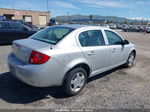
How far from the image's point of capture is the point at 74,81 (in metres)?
3.36

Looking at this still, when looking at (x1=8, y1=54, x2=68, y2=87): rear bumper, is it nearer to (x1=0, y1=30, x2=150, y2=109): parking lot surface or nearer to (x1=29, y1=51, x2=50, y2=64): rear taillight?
(x1=29, y1=51, x2=50, y2=64): rear taillight

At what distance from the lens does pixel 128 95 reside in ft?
11.4

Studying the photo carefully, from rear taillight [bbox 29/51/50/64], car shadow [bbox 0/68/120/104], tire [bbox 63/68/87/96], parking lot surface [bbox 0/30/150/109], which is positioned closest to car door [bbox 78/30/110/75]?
tire [bbox 63/68/87/96]

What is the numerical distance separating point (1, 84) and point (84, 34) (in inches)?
101

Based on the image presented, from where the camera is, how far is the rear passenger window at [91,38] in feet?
11.4

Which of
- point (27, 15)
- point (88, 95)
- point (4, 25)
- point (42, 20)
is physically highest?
point (27, 15)

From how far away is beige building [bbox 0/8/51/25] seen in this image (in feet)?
148

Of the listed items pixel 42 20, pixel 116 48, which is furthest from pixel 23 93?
pixel 42 20

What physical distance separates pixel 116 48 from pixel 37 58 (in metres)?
2.52

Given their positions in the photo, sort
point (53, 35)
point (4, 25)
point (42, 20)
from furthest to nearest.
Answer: point (42, 20) → point (4, 25) → point (53, 35)

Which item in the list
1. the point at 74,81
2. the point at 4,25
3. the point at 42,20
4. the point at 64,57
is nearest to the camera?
the point at 64,57

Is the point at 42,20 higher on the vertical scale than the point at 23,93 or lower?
higher

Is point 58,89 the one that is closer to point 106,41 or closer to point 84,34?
point 84,34

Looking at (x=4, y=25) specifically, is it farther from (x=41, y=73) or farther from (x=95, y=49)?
(x=41, y=73)
